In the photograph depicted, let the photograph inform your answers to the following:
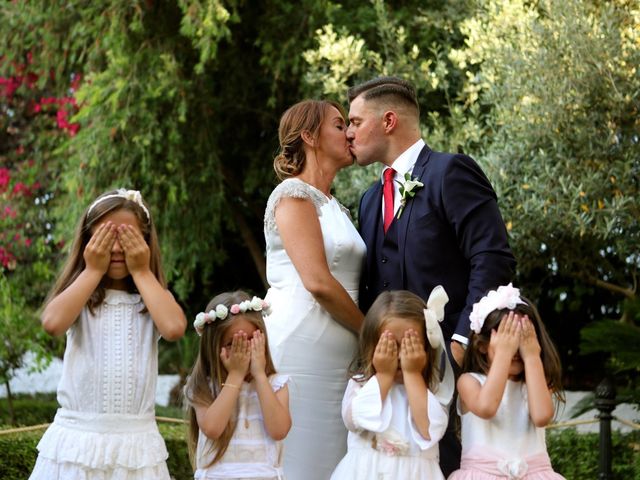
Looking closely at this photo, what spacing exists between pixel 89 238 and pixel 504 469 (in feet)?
6.23

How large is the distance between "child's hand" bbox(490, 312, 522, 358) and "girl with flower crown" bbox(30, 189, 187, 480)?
1.23 meters

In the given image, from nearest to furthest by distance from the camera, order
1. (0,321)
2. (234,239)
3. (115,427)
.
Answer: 1. (115,427)
2. (0,321)
3. (234,239)

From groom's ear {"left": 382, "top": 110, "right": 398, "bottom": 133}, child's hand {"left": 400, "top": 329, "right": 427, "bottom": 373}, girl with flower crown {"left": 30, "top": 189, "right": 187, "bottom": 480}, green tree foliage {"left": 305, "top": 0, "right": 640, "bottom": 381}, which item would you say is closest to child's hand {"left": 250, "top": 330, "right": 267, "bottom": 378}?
girl with flower crown {"left": 30, "top": 189, "right": 187, "bottom": 480}

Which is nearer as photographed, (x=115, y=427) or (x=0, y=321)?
(x=115, y=427)

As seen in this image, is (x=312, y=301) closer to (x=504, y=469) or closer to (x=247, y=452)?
(x=247, y=452)

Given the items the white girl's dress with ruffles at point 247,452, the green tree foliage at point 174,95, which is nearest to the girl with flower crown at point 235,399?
the white girl's dress with ruffles at point 247,452

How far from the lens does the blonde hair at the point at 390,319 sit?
4.11 metres

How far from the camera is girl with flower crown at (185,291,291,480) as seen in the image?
4.02 metres

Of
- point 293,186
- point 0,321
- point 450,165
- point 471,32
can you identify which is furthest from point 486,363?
point 0,321

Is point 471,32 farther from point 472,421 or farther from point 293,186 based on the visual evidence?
point 472,421

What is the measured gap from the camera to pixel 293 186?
4.71 m

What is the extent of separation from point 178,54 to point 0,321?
337 centimetres

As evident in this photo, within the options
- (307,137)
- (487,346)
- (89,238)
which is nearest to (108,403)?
(89,238)

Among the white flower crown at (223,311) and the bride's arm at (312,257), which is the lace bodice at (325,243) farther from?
the white flower crown at (223,311)
